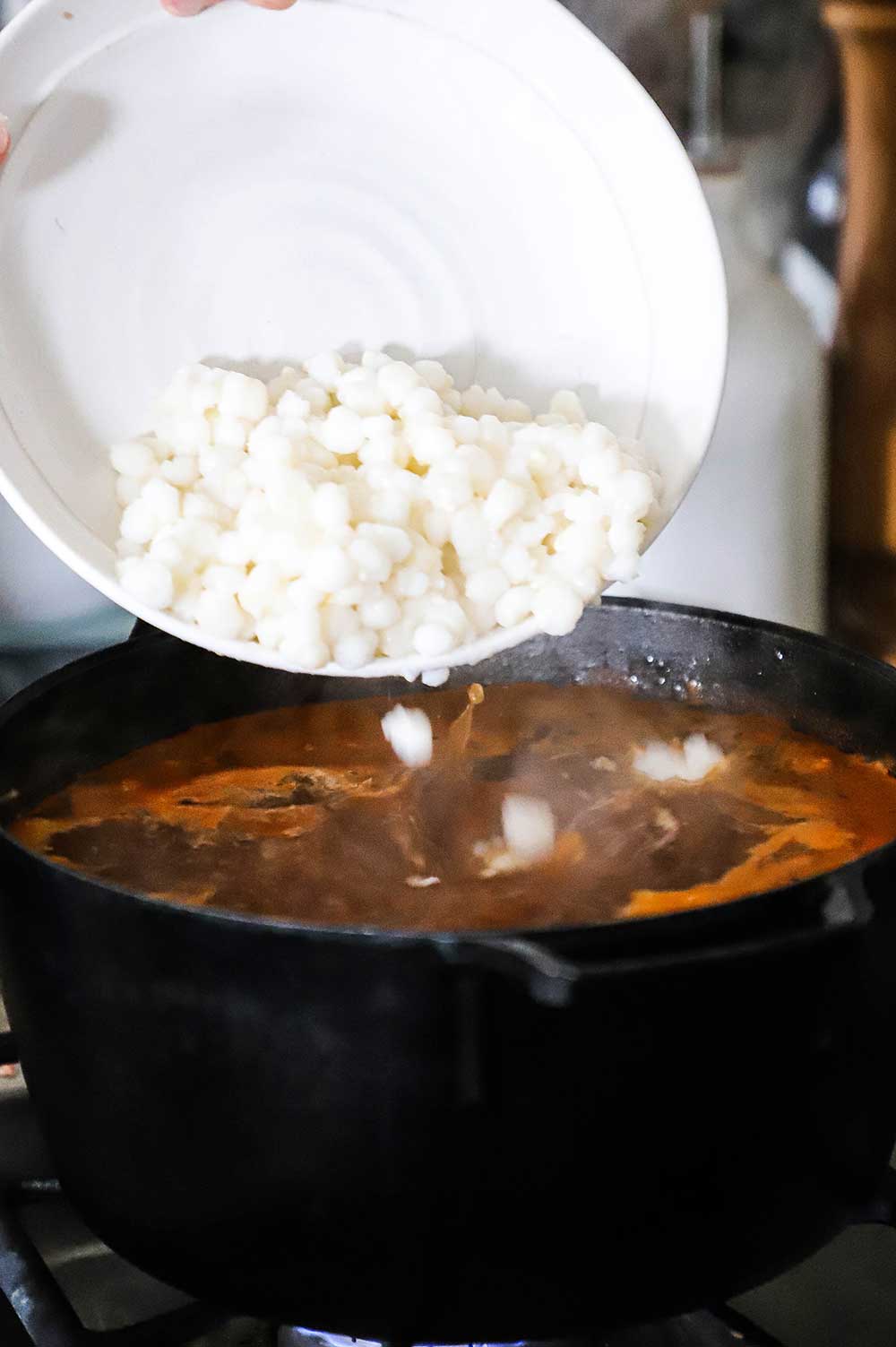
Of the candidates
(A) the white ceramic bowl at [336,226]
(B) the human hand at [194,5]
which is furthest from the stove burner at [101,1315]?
(B) the human hand at [194,5]

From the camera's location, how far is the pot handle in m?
0.63

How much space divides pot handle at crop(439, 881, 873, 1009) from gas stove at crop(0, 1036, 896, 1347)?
26cm

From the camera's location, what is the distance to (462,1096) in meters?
0.66

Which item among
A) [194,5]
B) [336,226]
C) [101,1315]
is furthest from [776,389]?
[101,1315]

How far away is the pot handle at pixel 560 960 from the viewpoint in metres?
0.63

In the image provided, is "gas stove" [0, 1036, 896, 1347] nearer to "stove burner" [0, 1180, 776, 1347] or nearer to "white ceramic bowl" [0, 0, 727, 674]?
"stove burner" [0, 1180, 776, 1347]

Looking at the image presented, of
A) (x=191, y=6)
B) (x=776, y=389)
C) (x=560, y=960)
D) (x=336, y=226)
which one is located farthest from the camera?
(x=776, y=389)

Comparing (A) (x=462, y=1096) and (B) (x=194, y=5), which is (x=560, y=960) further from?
(B) (x=194, y=5)

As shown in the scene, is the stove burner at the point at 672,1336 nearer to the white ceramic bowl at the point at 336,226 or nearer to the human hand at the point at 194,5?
the white ceramic bowl at the point at 336,226

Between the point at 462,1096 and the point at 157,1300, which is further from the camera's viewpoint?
the point at 157,1300

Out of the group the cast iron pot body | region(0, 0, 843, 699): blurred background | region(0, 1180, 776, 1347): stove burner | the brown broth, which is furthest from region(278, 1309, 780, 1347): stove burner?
region(0, 0, 843, 699): blurred background

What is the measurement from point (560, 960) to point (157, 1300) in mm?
472

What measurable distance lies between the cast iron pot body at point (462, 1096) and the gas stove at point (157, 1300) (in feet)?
0.22

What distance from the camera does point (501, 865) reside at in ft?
2.86
